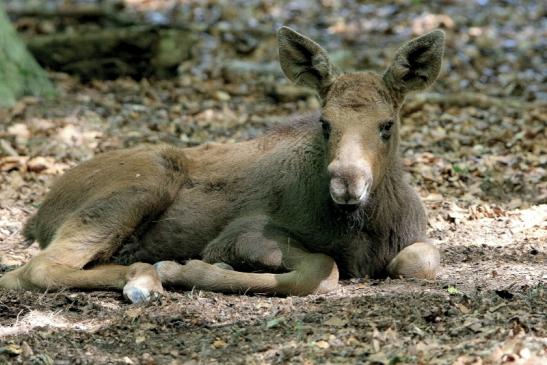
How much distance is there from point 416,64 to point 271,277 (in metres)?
2.14

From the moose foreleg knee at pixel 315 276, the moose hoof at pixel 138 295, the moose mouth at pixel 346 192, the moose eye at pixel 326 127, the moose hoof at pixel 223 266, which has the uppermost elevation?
the moose eye at pixel 326 127

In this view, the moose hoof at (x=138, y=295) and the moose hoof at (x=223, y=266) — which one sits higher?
the moose hoof at (x=223, y=266)

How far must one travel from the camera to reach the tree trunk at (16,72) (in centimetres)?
1333

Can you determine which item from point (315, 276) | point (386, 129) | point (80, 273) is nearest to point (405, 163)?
point (386, 129)

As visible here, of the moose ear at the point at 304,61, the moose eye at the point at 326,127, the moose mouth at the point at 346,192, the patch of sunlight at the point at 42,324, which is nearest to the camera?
the patch of sunlight at the point at 42,324

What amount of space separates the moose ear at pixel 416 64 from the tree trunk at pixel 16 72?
7.36 m

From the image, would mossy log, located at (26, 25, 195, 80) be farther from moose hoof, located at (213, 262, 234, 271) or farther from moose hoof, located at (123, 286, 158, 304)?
moose hoof, located at (123, 286, 158, 304)

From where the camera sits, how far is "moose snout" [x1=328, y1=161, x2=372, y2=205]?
258 inches

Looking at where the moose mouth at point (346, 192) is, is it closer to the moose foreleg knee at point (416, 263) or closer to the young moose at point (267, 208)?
the young moose at point (267, 208)

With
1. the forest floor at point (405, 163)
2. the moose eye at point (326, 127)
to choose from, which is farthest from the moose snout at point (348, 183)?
the forest floor at point (405, 163)

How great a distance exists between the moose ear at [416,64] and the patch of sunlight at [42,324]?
3.08 meters

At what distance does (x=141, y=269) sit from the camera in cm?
736

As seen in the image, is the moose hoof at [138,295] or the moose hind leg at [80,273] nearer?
the moose hoof at [138,295]

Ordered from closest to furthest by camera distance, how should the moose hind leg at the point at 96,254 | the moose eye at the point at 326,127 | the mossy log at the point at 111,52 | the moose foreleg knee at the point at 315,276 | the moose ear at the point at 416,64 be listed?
the moose foreleg knee at the point at 315,276 < the moose eye at the point at 326,127 < the moose hind leg at the point at 96,254 < the moose ear at the point at 416,64 < the mossy log at the point at 111,52
